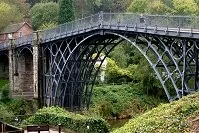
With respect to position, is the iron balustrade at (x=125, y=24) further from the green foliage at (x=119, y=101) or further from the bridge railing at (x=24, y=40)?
the green foliage at (x=119, y=101)

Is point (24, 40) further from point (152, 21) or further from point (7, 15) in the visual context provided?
point (7, 15)

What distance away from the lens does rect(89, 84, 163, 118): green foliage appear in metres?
48.5

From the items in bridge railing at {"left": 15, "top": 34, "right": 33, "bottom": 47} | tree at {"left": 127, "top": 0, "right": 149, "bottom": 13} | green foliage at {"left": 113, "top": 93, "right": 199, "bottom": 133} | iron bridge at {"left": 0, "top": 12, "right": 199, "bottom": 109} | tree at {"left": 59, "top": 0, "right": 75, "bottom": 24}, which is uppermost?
tree at {"left": 127, "top": 0, "right": 149, "bottom": 13}

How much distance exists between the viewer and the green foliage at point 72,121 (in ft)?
88.6

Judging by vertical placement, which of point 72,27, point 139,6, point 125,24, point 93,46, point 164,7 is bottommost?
point 93,46

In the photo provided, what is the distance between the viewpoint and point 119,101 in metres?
51.9

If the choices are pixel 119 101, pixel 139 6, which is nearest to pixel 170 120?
pixel 119 101

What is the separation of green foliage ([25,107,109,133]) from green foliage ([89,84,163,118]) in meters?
16.0

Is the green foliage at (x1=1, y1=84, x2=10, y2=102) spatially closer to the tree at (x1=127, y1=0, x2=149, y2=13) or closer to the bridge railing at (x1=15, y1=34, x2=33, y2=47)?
the bridge railing at (x1=15, y1=34, x2=33, y2=47)

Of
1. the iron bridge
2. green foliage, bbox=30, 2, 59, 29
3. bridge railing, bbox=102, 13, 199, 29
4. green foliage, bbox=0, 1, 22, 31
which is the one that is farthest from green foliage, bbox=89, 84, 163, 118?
green foliage, bbox=30, 2, 59, 29

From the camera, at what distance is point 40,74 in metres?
47.2

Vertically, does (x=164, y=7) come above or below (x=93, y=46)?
above

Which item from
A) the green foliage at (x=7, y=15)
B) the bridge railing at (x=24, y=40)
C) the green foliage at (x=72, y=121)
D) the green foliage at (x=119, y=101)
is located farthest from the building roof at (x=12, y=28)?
the green foliage at (x=72, y=121)

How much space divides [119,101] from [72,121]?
24255 mm
